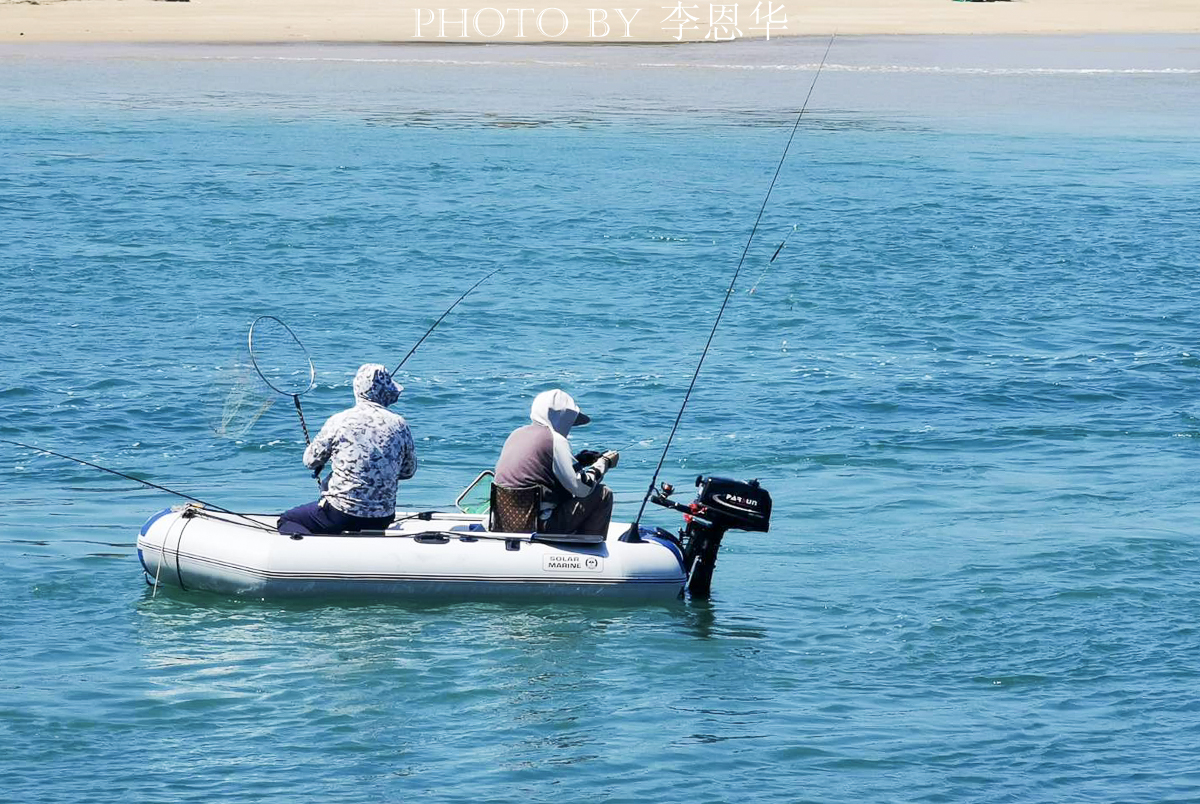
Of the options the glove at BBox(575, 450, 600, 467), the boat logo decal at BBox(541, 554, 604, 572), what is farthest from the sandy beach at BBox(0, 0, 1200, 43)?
the boat logo decal at BBox(541, 554, 604, 572)

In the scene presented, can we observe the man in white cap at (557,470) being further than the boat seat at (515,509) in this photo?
No

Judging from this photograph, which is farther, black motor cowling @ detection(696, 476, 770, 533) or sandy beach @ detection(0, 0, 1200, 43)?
sandy beach @ detection(0, 0, 1200, 43)

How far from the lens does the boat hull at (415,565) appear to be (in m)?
7.85

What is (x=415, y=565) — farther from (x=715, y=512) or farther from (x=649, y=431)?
(x=649, y=431)

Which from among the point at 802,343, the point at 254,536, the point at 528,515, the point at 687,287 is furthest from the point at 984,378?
the point at 254,536

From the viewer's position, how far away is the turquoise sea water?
21.8 ft

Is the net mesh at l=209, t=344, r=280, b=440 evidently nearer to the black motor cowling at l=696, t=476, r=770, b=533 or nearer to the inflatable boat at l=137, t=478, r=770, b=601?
the inflatable boat at l=137, t=478, r=770, b=601

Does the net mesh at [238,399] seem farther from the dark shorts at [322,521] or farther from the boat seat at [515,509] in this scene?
the boat seat at [515,509]

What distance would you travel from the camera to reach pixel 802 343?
14.7 metres

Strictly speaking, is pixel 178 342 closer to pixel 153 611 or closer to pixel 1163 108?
pixel 153 611

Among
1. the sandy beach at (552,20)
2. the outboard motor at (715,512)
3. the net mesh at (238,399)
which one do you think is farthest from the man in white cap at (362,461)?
the sandy beach at (552,20)

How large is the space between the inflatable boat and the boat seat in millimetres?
67

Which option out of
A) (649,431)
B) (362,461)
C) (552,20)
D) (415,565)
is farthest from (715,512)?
(552,20)

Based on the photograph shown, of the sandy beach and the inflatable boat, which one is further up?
the sandy beach
